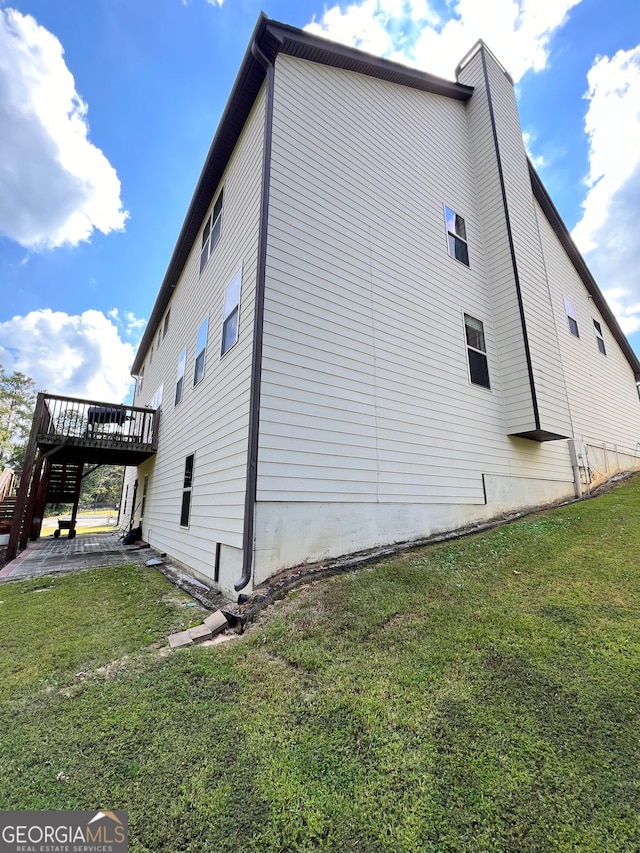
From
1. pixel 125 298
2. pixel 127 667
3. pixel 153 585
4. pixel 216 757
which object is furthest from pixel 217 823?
pixel 125 298

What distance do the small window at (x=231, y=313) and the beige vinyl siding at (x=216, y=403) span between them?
0.18 m

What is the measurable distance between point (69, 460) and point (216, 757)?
44.1 ft

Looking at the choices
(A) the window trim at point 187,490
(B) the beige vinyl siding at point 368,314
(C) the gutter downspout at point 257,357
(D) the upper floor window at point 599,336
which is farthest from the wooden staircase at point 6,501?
(D) the upper floor window at point 599,336

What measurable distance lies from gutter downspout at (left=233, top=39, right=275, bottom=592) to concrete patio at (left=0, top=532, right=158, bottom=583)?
15.7ft

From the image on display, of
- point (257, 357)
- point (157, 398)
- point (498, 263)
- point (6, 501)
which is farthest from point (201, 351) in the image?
point (6, 501)

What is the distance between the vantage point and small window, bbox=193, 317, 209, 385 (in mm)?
7508

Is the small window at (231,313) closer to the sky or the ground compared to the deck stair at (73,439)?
closer to the sky

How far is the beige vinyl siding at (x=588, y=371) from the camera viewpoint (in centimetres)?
1009

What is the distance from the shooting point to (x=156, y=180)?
11828 millimetres

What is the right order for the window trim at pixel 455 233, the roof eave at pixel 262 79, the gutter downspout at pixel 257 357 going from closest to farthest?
the gutter downspout at pixel 257 357 → the roof eave at pixel 262 79 → the window trim at pixel 455 233

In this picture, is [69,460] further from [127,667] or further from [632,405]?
[632,405]

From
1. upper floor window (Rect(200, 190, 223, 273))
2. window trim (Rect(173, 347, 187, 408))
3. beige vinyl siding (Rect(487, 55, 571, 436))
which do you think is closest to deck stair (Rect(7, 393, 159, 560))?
window trim (Rect(173, 347, 187, 408))

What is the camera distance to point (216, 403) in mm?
6102

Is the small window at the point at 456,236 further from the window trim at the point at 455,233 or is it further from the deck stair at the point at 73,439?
the deck stair at the point at 73,439
